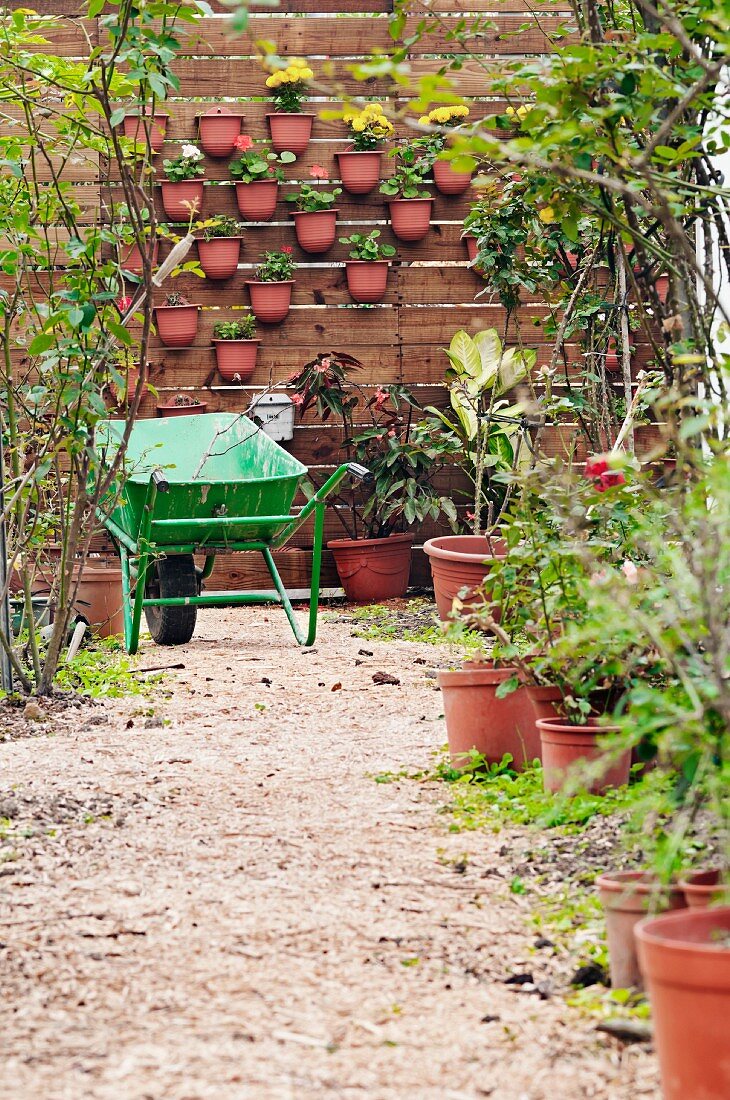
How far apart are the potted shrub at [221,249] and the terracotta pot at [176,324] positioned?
22 cm

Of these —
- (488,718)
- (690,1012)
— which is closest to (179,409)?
(488,718)

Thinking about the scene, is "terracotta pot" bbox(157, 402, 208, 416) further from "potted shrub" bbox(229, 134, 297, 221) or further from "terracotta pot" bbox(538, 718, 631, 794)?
"terracotta pot" bbox(538, 718, 631, 794)

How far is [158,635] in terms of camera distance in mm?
5211

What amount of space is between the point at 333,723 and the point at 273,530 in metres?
1.51

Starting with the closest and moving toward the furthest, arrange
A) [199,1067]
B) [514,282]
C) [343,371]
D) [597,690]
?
[199,1067] < [597,690] < [514,282] < [343,371]

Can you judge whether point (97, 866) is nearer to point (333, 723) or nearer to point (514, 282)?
point (333, 723)

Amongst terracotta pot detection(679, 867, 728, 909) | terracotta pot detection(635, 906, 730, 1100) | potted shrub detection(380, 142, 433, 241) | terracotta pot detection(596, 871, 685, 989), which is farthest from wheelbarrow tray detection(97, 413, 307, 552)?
terracotta pot detection(635, 906, 730, 1100)

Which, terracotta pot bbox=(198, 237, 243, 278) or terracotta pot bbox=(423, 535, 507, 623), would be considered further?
terracotta pot bbox=(198, 237, 243, 278)

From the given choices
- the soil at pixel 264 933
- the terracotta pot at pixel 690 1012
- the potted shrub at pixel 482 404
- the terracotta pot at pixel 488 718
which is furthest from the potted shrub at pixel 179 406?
the terracotta pot at pixel 690 1012

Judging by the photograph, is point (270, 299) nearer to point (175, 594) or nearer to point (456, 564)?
point (175, 594)

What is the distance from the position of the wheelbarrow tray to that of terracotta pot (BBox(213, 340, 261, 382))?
63 cm

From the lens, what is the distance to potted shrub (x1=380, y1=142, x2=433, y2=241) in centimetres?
633

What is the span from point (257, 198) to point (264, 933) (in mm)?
4892

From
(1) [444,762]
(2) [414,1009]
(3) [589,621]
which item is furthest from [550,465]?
(2) [414,1009]
